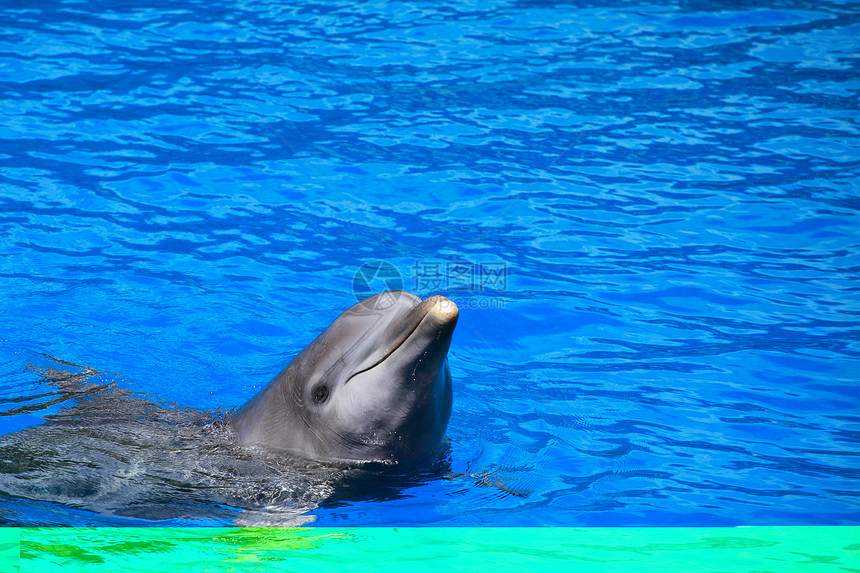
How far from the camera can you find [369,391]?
4422 mm

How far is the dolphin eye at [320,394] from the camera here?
460 cm

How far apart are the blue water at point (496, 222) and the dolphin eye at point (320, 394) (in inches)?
22.4

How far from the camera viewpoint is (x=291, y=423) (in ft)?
15.5

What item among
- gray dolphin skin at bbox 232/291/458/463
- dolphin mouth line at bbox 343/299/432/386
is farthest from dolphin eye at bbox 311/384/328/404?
dolphin mouth line at bbox 343/299/432/386

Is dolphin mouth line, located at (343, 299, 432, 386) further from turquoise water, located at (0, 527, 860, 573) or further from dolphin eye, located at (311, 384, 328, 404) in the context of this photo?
turquoise water, located at (0, 527, 860, 573)

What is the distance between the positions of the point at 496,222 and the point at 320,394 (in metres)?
4.98

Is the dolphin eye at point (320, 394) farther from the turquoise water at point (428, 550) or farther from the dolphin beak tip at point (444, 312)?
the dolphin beak tip at point (444, 312)

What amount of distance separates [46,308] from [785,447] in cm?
578

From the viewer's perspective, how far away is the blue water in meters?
5.90

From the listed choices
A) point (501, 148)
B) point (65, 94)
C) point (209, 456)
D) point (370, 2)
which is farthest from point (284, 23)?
point (209, 456)

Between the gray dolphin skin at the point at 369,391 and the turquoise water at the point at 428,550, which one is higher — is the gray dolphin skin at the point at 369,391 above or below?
above

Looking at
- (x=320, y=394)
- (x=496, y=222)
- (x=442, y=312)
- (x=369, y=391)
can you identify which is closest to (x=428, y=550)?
(x=369, y=391)

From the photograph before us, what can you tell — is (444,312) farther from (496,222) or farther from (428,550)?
(496,222)

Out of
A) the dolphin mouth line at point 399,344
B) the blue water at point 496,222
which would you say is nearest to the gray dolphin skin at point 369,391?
the dolphin mouth line at point 399,344
